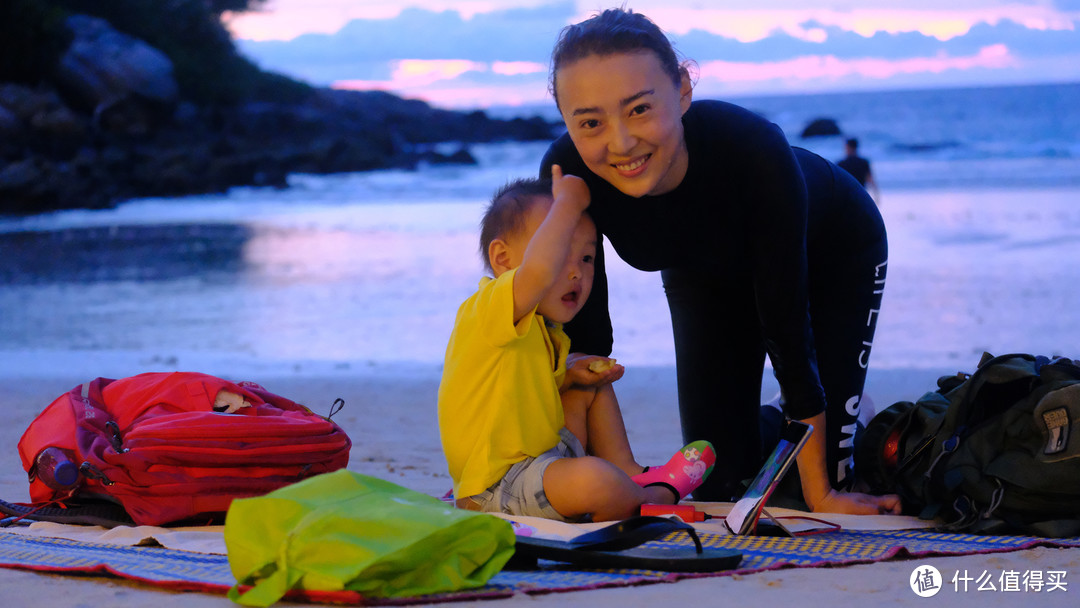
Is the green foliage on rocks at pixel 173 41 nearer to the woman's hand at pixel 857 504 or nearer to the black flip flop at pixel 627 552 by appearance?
the woman's hand at pixel 857 504

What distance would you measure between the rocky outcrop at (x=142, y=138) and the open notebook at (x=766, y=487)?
20.8 m

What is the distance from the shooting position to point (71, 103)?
28875 millimetres

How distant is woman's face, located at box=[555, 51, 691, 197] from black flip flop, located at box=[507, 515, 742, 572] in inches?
38.1

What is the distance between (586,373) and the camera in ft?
9.79

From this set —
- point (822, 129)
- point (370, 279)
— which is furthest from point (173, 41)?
point (370, 279)

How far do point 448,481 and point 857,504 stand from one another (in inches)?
57.9

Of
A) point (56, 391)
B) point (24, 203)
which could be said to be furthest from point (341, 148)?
point (56, 391)

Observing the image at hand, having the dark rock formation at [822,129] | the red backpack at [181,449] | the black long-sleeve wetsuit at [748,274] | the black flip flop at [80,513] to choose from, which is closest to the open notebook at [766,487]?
the black long-sleeve wetsuit at [748,274]

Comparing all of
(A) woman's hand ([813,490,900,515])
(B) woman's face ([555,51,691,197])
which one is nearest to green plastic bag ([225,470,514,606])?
(B) woman's face ([555,51,691,197])

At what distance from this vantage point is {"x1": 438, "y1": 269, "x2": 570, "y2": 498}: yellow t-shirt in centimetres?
276

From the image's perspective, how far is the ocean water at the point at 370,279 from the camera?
6.79m

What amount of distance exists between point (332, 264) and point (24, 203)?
13.0 m

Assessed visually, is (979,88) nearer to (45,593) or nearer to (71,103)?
(71,103)

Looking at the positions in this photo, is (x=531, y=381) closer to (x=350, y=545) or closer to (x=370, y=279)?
(x=350, y=545)
